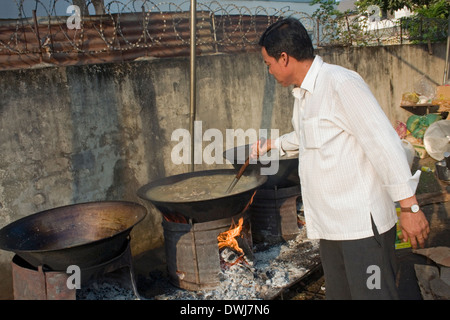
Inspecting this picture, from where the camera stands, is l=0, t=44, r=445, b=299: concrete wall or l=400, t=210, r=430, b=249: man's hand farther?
l=0, t=44, r=445, b=299: concrete wall

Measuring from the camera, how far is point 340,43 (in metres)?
9.89

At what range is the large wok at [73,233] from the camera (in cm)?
340

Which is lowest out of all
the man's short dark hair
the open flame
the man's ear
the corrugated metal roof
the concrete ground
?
the concrete ground

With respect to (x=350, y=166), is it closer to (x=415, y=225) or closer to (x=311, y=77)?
(x=415, y=225)

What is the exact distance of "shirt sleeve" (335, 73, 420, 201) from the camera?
252 centimetres

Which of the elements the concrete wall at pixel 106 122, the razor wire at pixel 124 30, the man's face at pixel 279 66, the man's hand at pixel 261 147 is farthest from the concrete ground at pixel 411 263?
the razor wire at pixel 124 30

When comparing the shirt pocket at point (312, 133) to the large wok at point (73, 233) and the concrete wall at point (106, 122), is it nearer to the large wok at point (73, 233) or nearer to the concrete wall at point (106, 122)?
the large wok at point (73, 233)

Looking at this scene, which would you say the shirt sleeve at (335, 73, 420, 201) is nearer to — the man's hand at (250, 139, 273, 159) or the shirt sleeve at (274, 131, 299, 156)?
the shirt sleeve at (274, 131, 299, 156)

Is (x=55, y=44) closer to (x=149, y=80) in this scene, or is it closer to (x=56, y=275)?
(x=149, y=80)

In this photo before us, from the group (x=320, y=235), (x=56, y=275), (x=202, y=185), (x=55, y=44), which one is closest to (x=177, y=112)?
(x=202, y=185)

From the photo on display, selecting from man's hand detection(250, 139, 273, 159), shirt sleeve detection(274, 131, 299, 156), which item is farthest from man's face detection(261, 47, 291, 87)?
man's hand detection(250, 139, 273, 159)

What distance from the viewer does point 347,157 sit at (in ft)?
8.93

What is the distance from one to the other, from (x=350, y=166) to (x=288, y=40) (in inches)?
36.5

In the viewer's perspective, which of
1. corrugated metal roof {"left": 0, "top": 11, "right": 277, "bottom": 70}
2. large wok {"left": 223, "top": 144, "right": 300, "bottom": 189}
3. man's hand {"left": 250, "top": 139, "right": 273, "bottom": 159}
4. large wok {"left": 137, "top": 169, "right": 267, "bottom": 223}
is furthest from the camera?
corrugated metal roof {"left": 0, "top": 11, "right": 277, "bottom": 70}
